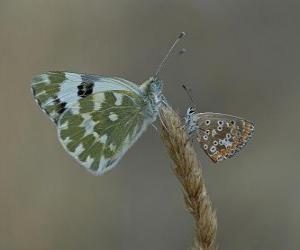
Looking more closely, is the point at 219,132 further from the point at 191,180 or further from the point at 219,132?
the point at 191,180

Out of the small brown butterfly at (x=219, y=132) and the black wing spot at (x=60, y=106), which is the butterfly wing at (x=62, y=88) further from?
the small brown butterfly at (x=219, y=132)

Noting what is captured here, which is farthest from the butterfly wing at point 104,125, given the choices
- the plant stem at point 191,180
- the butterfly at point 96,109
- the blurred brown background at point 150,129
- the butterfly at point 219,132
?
the blurred brown background at point 150,129

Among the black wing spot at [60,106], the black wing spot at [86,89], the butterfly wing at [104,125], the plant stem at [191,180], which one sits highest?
the black wing spot at [86,89]

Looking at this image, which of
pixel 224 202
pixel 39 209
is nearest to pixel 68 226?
pixel 39 209

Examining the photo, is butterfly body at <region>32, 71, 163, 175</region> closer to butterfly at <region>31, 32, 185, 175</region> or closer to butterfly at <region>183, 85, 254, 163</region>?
butterfly at <region>31, 32, 185, 175</region>

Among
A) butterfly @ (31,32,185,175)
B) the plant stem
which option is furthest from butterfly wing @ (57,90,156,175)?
the plant stem

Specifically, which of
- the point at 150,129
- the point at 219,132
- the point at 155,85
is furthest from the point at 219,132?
the point at 150,129
